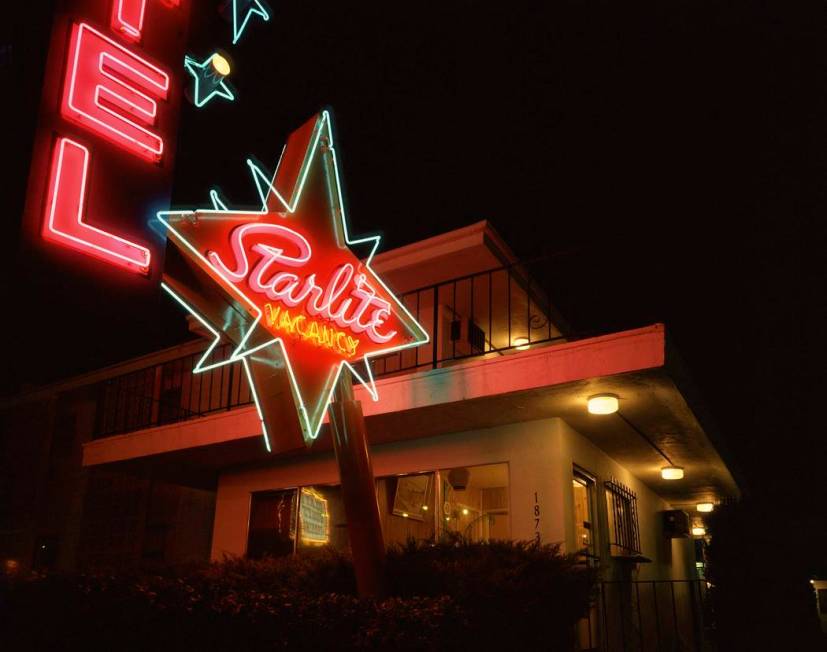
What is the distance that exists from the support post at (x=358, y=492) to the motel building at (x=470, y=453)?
27.9 inches

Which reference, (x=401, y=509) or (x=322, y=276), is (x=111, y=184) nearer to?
(x=322, y=276)

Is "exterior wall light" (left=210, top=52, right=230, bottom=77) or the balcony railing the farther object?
the balcony railing

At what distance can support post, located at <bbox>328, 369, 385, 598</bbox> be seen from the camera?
23.1 feet

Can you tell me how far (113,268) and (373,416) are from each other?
402 centimetres

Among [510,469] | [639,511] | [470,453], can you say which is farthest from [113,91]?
[639,511]

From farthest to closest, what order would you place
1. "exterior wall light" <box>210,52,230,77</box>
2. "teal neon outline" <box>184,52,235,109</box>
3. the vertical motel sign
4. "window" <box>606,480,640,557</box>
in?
"window" <box>606,480,640,557</box> < "exterior wall light" <box>210,52,230,77</box> < "teal neon outline" <box>184,52,235,109</box> < the vertical motel sign

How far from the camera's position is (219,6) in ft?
32.7

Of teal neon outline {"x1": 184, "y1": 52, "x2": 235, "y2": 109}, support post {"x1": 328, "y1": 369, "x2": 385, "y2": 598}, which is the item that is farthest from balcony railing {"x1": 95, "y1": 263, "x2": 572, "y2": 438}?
teal neon outline {"x1": 184, "y1": 52, "x2": 235, "y2": 109}

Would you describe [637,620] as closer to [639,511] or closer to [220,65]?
[639,511]

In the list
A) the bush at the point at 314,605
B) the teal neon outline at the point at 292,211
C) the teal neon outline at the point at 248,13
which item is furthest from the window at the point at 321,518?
the teal neon outline at the point at 248,13

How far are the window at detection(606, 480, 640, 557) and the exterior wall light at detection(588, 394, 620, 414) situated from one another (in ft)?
11.1

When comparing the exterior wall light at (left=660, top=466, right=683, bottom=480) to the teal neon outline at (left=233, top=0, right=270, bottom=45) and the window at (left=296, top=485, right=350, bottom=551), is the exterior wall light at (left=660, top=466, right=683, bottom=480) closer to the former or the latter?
the window at (left=296, top=485, right=350, bottom=551)

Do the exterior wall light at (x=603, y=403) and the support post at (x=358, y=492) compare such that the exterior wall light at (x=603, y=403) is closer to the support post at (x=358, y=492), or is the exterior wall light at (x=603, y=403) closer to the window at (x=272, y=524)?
the support post at (x=358, y=492)

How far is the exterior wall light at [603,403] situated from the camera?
336 inches
